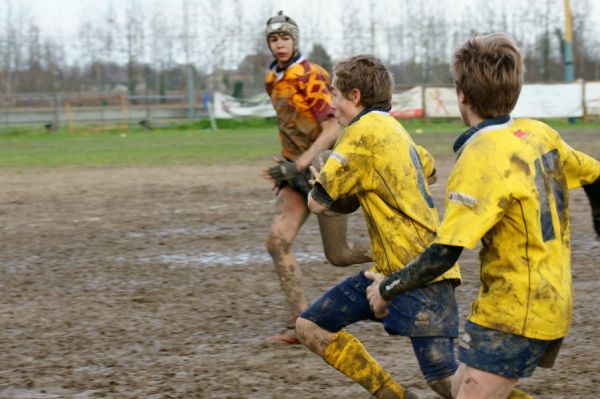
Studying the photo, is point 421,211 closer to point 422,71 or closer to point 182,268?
point 182,268

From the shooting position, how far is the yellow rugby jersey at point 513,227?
3324mm

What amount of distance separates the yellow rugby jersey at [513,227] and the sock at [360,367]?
1.22m

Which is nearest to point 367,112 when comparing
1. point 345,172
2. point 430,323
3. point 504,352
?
point 345,172

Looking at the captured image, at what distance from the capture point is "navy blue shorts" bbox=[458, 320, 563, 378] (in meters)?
3.40

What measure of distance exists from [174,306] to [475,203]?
4.38 meters

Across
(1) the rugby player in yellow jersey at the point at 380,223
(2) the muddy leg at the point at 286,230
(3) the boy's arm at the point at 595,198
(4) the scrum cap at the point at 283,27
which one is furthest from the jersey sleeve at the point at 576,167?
(4) the scrum cap at the point at 283,27

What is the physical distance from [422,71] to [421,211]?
1553 inches

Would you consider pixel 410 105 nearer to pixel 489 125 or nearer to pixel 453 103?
pixel 453 103

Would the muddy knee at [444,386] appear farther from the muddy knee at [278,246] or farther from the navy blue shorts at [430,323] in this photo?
the muddy knee at [278,246]

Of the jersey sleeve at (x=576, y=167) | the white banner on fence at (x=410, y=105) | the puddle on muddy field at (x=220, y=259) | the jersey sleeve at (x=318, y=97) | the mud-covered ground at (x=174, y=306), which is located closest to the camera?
the jersey sleeve at (x=576, y=167)

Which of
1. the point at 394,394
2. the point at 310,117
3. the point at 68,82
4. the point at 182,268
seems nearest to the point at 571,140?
the point at 182,268

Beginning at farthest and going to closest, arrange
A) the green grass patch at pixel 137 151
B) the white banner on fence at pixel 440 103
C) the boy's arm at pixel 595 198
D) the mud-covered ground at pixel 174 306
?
1. the white banner on fence at pixel 440 103
2. the green grass patch at pixel 137 151
3. the mud-covered ground at pixel 174 306
4. the boy's arm at pixel 595 198

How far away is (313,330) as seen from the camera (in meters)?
4.65

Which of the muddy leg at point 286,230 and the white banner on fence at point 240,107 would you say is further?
the white banner on fence at point 240,107
